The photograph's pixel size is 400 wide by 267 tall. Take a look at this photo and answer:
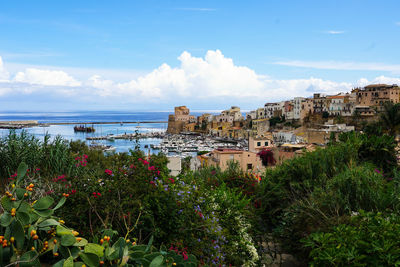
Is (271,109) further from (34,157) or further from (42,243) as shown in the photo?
→ (42,243)

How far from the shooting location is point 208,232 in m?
2.94

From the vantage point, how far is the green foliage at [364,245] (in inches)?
97.7

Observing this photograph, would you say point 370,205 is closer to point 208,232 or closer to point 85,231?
point 208,232

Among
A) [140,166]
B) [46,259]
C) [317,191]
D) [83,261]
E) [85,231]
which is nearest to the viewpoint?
[83,261]

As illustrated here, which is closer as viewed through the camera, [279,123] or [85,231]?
[85,231]

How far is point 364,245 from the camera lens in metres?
2.63

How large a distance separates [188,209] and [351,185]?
2187 mm

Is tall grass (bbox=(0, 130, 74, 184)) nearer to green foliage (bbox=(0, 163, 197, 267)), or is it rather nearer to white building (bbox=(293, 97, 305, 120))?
green foliage (bbox=(0, 163, 197, 267))

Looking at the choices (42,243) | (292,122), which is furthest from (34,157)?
(292,122)

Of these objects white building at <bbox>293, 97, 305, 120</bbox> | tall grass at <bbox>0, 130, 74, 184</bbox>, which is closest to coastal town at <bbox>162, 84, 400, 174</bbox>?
white building at <bbox>293, 97, 305, 120</bbox>

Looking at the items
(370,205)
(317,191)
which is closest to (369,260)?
(370,205)

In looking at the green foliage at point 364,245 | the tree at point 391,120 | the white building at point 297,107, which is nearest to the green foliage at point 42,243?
the green foliage at point 364,245

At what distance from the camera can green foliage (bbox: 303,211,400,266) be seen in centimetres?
248

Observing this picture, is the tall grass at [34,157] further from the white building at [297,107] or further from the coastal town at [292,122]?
the white building at [297,107]
